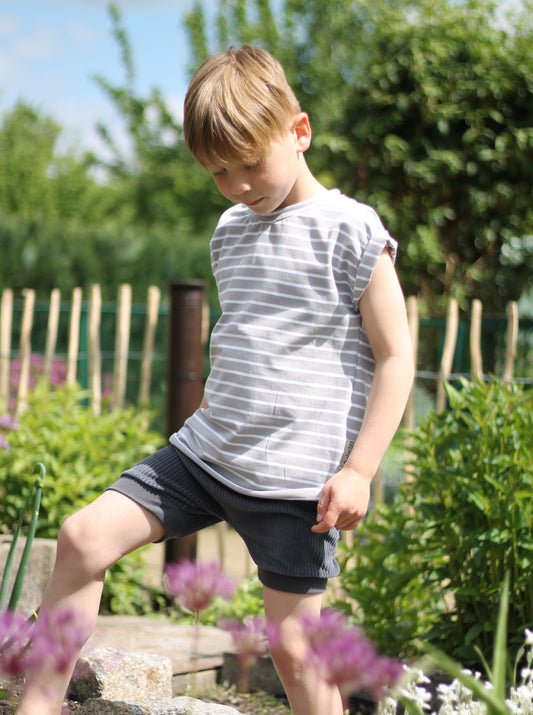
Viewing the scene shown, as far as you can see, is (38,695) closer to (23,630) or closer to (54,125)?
(23,630)

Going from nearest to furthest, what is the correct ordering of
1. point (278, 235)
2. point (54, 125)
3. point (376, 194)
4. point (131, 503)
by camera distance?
1. point (131, 503)
2. point (278, 235)
3. point (376, 194)
4. point (54, 125)

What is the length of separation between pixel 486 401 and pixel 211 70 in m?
1.31

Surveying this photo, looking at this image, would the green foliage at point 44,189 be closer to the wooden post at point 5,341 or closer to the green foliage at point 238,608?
the wooden post at point 5,341

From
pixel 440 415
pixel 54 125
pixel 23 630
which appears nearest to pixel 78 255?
pixel 440 415

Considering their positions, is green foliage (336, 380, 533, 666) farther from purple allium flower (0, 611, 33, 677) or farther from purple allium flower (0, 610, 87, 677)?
purple allium flower (0, 610, 87, 677)

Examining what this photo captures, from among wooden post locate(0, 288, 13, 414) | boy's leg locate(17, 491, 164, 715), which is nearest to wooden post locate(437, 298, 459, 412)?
boy's leg locate(17, 491, 164, 715)

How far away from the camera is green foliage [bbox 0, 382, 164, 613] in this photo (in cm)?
346

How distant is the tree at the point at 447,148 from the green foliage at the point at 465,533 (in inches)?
139

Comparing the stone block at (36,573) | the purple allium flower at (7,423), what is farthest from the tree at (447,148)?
the stone block at (36,573)

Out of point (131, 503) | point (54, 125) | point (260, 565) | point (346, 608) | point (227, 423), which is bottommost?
point (346, 608)

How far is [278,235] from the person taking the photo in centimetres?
188

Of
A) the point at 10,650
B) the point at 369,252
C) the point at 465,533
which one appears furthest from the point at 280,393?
the point at 465,533

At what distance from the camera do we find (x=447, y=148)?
601 centimetres

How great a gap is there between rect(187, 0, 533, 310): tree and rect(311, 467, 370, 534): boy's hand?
14.6 feet
